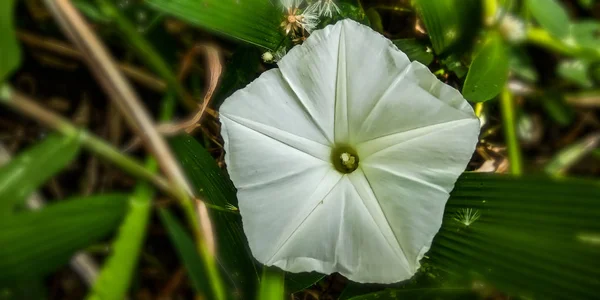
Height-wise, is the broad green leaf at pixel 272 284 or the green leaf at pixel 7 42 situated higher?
the green leaf at pixel 7 42

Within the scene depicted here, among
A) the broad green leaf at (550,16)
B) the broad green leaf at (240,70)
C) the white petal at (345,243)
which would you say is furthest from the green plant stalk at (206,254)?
the broad green leaf at (550,16)

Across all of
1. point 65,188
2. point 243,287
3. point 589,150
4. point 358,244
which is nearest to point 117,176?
point 65,188

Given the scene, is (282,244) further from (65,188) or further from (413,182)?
(65,188)

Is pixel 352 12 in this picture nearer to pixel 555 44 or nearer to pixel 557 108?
pixel 555 44

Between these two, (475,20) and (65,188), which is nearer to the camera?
(475,20)

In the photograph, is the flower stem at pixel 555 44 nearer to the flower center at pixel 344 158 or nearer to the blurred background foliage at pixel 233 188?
the blurred background foliage at pixel 233 188

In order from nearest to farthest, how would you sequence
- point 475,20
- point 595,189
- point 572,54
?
1. point 595,189
2. point 475,20
3. point 572,54

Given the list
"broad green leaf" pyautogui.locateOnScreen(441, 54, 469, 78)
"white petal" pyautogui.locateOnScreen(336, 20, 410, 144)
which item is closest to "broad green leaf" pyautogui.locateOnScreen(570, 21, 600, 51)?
"broad green leaf" pyautogui.locateOnScreen(441, 54, 469, 78)

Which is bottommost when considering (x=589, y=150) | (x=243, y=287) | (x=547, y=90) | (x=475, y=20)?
(x=589, y=150)
